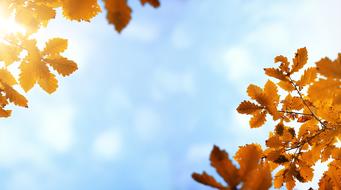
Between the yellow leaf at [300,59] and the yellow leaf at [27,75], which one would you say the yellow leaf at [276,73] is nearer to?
the yellow leaf at [300,59]

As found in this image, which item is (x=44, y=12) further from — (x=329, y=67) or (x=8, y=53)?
(x=329, y=67)

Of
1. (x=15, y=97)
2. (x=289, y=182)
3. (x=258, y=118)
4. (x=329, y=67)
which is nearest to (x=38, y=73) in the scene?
Answer: (x=15, y=97)

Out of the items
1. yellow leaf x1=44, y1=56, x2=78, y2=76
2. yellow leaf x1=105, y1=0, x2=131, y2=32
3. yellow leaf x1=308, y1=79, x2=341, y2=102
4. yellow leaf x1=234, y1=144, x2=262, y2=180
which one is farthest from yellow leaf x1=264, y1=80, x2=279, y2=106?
yellow leaf x1=105, y1=0, x2=131, y2=32

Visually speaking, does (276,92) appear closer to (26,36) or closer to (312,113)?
(312,113)

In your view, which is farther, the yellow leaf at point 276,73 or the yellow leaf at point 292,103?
the yellow leaf at point 292,103

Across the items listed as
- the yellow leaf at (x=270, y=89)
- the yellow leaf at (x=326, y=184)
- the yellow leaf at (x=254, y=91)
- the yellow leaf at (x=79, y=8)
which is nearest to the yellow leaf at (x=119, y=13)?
the yellow leaf at (x=79, y=8)

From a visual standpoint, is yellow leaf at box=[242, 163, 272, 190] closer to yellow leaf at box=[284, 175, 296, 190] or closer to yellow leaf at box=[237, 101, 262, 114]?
yellow leaf at box=[237, 101, 262, 114]
